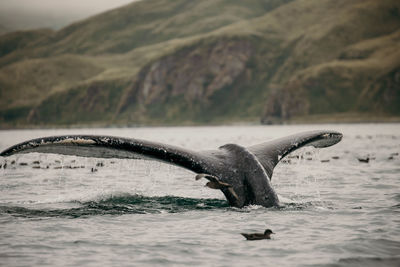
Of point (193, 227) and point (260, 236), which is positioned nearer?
point (260, 236)

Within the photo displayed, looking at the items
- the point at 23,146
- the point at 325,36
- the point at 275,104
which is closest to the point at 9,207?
the point at 23,146

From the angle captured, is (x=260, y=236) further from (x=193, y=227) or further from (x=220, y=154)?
(x=220, y=154)

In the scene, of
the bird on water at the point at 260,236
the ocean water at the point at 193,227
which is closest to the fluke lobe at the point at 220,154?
the ocean water at the point at 193,227

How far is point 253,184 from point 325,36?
7211 inches

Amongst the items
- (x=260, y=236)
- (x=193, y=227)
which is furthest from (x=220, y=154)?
(x=260, y=236)

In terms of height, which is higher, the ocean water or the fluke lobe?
the fluke lobe

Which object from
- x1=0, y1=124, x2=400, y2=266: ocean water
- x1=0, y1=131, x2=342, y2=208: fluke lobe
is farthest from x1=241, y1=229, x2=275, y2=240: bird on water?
x1=0, y1=131, x2=342, y2=208: fluke lobe

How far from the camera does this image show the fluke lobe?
25.4 ft

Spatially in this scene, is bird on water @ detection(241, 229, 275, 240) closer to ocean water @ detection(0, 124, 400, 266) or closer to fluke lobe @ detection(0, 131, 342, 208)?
ocean water @ detection(0, 124, 400, 266)

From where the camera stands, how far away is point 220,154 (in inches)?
364

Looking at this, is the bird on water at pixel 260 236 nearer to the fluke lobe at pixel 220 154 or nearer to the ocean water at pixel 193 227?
the ocean water at pixel 193 227

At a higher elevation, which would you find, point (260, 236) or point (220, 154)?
point (220, 154)

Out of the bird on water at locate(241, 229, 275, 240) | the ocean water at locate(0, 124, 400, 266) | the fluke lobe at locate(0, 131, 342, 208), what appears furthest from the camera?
the bird on water at locate(241, 229, 275, 240)

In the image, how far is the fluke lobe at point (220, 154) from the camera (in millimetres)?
7742
